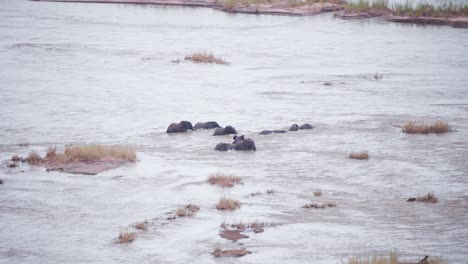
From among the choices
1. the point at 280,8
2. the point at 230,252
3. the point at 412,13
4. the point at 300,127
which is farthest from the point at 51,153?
the point at 280,8

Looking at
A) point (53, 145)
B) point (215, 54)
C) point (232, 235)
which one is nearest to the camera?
point (232, 235)

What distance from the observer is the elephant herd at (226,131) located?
17312mm

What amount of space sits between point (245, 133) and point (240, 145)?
1.92 m

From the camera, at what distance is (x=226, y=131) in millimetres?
18875

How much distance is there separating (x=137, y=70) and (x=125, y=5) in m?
22.7

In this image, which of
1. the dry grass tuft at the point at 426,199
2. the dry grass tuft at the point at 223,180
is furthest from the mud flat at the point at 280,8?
the dry grass tuft at the point at 426,199

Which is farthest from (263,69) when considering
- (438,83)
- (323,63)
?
(438,83)

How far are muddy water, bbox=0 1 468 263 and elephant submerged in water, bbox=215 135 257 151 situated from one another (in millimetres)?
221

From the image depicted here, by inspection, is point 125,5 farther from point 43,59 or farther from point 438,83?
point 438,83

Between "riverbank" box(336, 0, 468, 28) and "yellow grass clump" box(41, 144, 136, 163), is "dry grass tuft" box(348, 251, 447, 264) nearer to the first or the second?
"yellow grass clump" box(41, 144, 136, 163)

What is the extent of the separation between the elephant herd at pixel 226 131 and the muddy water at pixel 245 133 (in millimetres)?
239

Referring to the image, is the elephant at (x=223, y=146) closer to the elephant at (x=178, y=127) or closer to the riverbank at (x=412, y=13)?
the elephant at (x=178, y=127)

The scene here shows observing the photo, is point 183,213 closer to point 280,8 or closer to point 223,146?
point 223,146

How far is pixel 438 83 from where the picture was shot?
26.3 m
